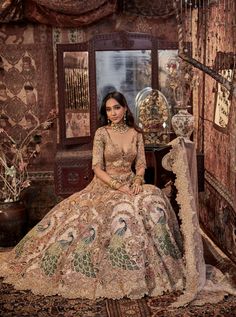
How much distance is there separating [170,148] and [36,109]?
7.42 feet

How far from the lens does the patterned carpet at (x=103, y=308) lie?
334cm

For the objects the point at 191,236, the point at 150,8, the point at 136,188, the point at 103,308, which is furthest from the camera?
the point at 150,8

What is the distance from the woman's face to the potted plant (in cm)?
138

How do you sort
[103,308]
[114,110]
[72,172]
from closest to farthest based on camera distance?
1. [103,308]
2. [114,110]
3. [72,172]

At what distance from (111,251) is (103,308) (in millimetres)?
405

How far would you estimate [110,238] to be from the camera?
3707 mm

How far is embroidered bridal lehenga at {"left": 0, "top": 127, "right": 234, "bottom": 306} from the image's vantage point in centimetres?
356

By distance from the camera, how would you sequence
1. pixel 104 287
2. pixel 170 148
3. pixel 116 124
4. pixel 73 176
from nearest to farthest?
pixel 104 287 < pixel 170 148 < pixel 116 124 < pixel 73 176

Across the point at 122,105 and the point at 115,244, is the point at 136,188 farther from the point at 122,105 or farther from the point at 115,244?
the point at 122,105

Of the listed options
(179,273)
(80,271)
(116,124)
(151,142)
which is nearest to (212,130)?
(151,142)

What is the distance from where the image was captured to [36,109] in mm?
5664

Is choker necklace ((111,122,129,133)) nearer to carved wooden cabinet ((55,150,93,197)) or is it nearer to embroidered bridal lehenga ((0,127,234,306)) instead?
embroidered bridal lehenga ((0,127,234,306))

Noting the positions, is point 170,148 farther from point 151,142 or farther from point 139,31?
point 139,31

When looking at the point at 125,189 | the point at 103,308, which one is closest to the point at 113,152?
the point at 125,189
